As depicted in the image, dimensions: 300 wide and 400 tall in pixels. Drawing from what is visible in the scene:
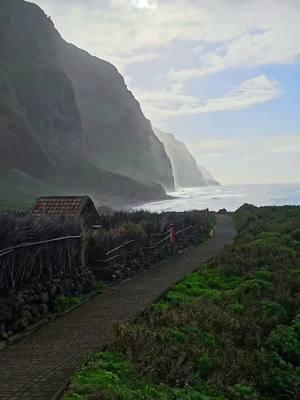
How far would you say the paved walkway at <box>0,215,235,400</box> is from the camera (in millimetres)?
7887

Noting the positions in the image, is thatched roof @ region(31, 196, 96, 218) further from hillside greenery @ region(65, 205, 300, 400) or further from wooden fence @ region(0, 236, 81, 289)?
hillside greenery @ region(65, 205, 300, 400)

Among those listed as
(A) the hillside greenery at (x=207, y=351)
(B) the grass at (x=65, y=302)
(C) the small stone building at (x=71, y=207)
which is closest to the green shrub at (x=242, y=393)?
(A) the hillside greenery at (x=207, y=351)

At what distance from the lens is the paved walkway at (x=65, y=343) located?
25.9 feet

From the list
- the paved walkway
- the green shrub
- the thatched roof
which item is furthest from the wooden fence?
the thatched roof

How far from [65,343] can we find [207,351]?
9.39ft

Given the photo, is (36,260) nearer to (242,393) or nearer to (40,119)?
(242,393)

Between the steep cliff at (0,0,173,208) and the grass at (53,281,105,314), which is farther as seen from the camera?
the steep cliff at (0,0,173,208)

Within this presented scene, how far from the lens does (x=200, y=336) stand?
33.7ft

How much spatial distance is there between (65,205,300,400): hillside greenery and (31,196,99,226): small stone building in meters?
12.7

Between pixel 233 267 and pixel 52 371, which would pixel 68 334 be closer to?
pixel 52 371

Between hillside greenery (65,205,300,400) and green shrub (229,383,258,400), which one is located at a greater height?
hillside greenery (65,205,300,400)

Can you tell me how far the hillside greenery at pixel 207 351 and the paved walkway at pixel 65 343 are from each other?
1.92ft

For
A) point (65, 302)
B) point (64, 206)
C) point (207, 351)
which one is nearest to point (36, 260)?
point (65, 302)

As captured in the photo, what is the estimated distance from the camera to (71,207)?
91.0ft
